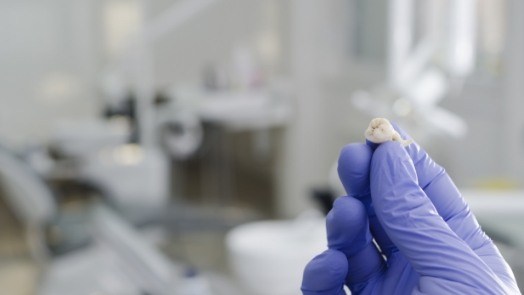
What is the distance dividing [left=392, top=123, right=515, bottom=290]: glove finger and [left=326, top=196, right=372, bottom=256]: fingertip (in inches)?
1.5

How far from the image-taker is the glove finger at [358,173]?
477 millimetres

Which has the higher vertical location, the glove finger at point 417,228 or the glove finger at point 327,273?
the glove finger at point 417,228

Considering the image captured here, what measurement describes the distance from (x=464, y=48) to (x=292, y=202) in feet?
8.95

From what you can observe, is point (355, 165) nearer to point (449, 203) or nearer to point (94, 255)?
point (449, 203)

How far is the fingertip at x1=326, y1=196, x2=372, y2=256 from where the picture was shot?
48 centimetres

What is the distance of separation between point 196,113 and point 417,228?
3.63 m

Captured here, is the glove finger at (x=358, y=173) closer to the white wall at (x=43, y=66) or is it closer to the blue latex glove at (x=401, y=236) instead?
the blue latex glove at (x=401, y=236)

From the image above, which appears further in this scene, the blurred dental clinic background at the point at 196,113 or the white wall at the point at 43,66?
the white wall at the point at 43,66

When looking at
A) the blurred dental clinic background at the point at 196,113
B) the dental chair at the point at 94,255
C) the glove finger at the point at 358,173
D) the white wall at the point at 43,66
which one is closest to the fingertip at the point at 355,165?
the glove finger at the point at 358,173

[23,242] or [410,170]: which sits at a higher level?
[410,170]

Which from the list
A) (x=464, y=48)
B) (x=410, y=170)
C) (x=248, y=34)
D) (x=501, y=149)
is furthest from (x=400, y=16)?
(x=410, y=170)

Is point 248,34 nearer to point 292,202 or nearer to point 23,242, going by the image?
point 292,202

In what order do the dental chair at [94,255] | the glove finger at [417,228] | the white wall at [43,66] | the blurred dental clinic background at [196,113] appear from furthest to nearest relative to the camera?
the white wall at [43,66] → the blurred dental clinic background at [196,113] → the dental chair at [94,255] → the glove finger at [417,228]

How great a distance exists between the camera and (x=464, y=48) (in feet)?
5.72
